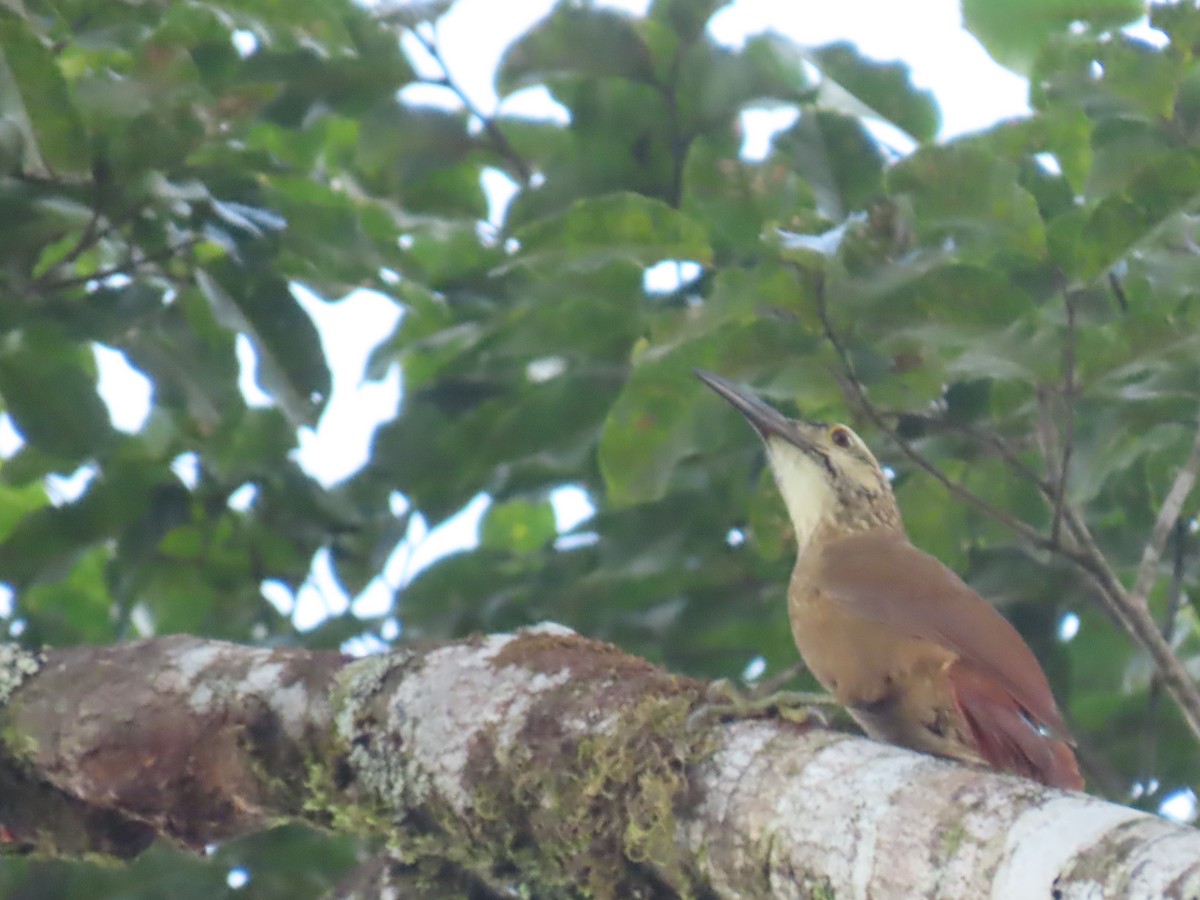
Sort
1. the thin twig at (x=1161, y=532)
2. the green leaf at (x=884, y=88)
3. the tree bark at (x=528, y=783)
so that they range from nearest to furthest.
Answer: the tree bark at (x=528, y=783), the thin twig at (x=1161, y=532), the green leaf at (x=884, y=88)

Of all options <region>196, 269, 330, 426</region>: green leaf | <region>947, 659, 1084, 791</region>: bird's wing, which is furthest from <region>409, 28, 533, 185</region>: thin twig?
<region>947, 659, 1084, 791</region>: bird's wing

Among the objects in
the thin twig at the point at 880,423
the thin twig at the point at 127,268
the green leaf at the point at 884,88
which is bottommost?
the thin twig at the point at 127,268

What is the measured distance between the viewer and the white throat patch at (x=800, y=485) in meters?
3.07

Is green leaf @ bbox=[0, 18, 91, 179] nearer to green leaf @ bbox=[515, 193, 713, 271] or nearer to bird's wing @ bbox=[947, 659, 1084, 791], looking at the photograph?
green leaf @ bbox=[515, 193, 713, 271]

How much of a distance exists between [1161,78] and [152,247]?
1.79 meters

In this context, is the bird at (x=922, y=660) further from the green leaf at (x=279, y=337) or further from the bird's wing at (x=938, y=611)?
the green leaf at (x=279, y=337)

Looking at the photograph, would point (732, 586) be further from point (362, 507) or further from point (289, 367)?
point (289, 367)

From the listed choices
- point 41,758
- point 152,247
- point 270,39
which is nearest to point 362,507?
point 152,247

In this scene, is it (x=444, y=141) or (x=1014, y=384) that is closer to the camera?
(x=1014, y=384)

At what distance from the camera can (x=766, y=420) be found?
10.0 ft

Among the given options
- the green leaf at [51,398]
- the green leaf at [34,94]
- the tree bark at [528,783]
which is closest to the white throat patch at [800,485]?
the tree bark at [528,783]

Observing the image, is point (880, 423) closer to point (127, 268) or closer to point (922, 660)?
point (922, 660)

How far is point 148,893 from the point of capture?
3.02m

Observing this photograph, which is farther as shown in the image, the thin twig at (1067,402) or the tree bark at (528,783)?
the thin twig at (1067,402)
